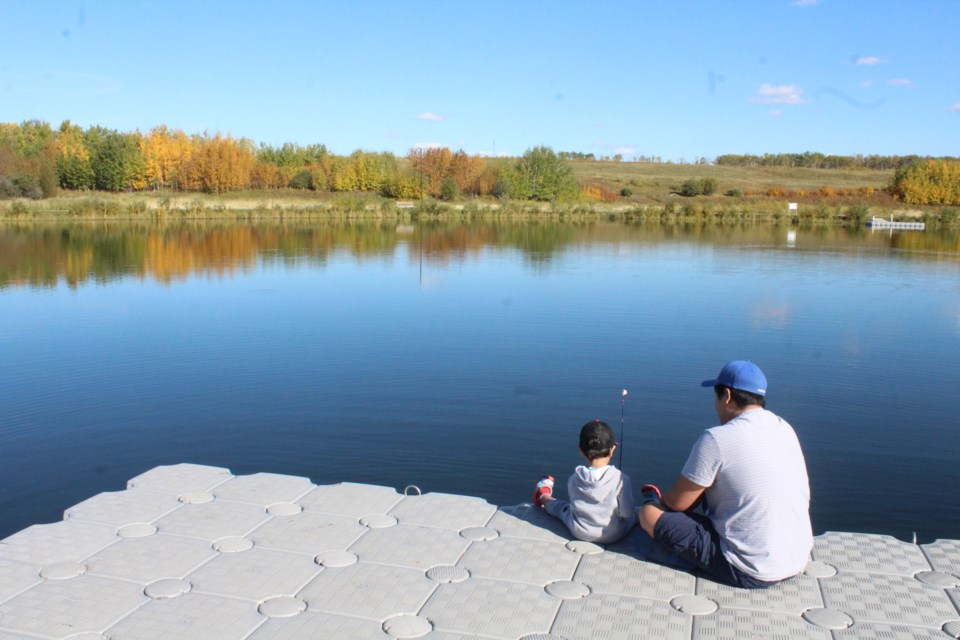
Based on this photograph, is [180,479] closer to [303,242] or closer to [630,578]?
[630,578]

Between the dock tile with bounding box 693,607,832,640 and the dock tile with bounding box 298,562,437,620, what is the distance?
1.08 meters

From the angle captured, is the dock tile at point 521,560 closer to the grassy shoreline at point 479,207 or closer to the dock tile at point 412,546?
the dock tile at point 412,546

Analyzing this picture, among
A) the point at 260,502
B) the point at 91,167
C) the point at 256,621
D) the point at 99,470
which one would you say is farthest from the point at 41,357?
the point at 91,167

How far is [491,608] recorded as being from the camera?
332 centimetres

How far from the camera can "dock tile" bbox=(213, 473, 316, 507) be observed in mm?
4504

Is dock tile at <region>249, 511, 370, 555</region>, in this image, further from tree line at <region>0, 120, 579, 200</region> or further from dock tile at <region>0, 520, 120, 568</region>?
tree line at <region>0, 120, 579, 200</region>

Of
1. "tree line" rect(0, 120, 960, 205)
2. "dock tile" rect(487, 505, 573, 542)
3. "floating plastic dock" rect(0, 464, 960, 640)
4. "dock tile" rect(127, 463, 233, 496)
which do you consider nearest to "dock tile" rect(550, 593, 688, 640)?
"floating plastic dock" rect(0, 464, 960, 640)

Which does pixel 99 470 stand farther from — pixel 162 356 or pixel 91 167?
pixel 91 167

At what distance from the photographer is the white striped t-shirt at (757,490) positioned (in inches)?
134

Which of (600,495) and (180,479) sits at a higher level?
(600,495)

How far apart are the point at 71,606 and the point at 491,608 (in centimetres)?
160

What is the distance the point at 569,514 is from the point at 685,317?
353 inches

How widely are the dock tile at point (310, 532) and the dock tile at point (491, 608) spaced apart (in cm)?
68

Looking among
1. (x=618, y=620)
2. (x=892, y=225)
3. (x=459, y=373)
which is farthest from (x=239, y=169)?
(x=618, y=620)
